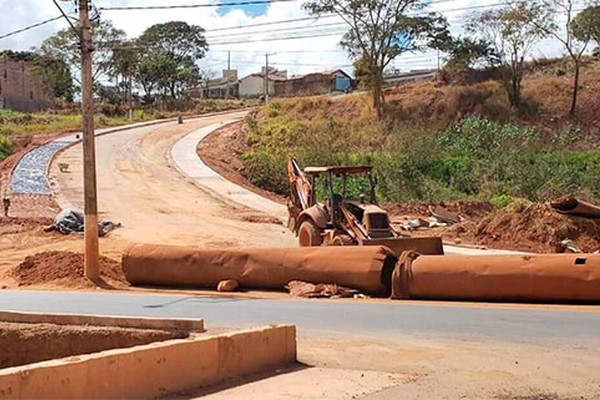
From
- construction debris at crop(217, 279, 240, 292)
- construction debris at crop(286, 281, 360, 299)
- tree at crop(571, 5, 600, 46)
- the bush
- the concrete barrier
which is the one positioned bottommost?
construction debris at crop(217, 279, 240, 292)

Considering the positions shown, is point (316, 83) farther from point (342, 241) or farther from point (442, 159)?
point (342, 241)

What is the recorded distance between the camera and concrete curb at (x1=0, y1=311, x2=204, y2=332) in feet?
37.8

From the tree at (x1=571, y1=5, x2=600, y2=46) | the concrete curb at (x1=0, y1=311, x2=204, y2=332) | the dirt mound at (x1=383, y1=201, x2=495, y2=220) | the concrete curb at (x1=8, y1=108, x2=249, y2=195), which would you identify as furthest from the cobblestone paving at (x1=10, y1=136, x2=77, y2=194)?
the tree at (x1=571, y1=5, x2=600, y2=46)

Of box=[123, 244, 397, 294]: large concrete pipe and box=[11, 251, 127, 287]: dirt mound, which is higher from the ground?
box=[123, 244, 397, 294]: large concrete pipe

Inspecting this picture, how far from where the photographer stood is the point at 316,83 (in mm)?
105375

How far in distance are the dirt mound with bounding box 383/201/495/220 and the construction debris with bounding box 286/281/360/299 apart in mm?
16414

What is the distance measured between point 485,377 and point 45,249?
2028 centimetres

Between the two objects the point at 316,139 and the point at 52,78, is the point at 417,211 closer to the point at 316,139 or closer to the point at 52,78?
the point at 316,139

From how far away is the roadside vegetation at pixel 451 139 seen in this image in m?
41.3

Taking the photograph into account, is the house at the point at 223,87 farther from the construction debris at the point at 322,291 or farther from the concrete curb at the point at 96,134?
the construction debris at the point at 322,291

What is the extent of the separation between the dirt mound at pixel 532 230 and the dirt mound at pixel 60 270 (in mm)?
12477

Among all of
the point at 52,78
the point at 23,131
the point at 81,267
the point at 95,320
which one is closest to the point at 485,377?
the point at 95,320

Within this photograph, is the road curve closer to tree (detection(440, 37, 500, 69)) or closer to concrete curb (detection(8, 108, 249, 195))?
concrete curb (detection(8, 108, 249, 195))

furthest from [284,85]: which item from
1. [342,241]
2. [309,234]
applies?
[342,241]
